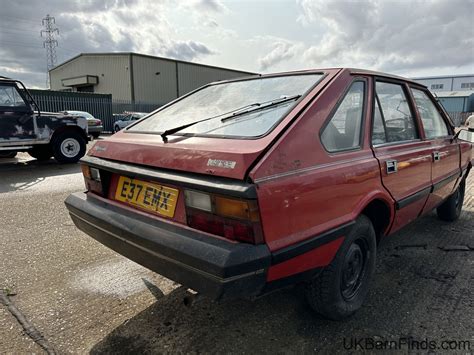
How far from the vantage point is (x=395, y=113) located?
2.82 m

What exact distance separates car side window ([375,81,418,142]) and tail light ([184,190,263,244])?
1521mm

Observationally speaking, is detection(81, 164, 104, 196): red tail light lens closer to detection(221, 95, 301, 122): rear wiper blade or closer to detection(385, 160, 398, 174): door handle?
detection(221, 95, 301, 122): rear wiper blade

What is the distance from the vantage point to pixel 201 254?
5.49ft

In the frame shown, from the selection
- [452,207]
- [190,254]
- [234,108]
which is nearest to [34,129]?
[234,108]

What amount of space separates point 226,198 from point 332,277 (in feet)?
2.96

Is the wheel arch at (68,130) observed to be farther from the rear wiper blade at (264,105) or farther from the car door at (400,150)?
the car door at (400,150)

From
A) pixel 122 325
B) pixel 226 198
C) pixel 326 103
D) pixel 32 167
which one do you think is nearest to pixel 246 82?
pixel 326 103

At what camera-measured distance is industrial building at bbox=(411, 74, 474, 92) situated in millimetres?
58362

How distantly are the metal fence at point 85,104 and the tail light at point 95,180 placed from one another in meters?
18.8

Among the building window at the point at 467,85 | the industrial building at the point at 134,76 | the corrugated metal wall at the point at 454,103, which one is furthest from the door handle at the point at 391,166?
the building window at the point at 467,85

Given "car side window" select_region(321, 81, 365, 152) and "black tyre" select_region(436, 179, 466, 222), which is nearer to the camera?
"car side window" select_region(321, 81, 365, 152)

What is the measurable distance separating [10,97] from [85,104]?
1443cm

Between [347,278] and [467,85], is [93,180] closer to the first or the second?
[347,278]

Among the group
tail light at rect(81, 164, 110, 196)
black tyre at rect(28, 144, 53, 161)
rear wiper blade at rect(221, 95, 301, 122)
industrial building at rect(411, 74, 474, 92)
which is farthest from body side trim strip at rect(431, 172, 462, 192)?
industrial building at rect(411, 74, 474, 92)
